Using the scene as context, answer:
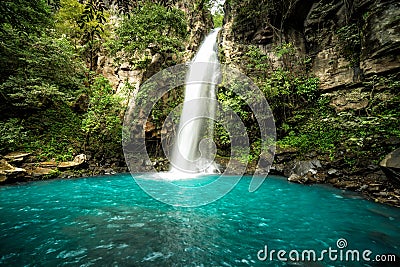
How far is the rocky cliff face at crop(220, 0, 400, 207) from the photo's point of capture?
7.96 m

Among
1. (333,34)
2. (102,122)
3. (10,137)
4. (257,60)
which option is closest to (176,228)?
(10,137)

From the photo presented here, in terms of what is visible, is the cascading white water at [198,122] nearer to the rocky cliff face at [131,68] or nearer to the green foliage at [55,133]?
the rocky cliff face at [131,68]

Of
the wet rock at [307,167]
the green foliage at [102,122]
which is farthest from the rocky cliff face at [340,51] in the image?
the green foliage at [102,122]

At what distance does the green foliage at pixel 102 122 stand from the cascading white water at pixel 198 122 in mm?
3720

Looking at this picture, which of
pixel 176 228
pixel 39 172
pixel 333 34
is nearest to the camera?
pixel 176 228

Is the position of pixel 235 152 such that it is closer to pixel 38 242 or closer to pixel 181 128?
pixel 181 128

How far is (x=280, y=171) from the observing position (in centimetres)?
991

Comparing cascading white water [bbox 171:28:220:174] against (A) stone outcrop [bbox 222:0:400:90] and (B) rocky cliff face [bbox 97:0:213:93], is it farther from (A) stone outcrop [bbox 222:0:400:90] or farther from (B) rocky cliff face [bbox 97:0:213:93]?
(A) stone outcrop [bbox 222:0:400:90]

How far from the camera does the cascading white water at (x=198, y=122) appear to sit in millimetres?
12148

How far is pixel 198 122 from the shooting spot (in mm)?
13266

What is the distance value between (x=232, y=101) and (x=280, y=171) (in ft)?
16.0

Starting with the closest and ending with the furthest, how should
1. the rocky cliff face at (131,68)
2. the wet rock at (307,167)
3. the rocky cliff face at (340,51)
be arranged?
the rocky cliff face at (340,51)
the wet rock at (307,167)
the rocky cliff face at (131,68)

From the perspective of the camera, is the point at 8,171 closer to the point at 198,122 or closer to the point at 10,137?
the point at 10,137

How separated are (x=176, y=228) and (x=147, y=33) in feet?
39.5
